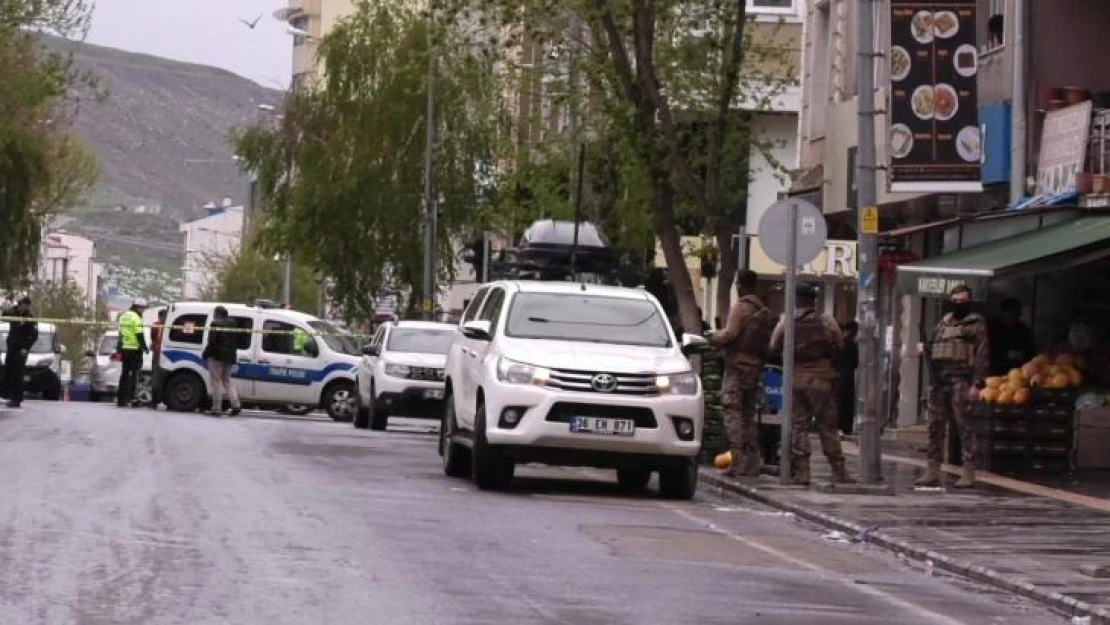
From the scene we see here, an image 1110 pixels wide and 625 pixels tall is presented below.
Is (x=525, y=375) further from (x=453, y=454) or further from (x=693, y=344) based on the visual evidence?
(x=453, y=454)

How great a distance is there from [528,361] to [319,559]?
23.8ft

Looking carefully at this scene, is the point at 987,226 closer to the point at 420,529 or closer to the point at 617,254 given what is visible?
the point at 617,254

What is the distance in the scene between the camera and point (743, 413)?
24.7 metres

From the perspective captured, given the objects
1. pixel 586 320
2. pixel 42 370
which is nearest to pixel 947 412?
pixel 586 320

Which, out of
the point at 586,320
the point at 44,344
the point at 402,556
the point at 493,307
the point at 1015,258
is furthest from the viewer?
the point at 44,344

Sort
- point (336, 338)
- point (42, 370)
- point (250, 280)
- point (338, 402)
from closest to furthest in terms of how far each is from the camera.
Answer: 1. point (338, 402)
2. point (336, 338)
3. point (42, 370)
4. point (250, 280)

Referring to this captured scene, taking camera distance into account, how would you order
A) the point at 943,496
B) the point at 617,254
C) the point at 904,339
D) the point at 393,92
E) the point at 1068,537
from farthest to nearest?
the point at 393,92, the point at 617,254, the point at 904,339, the point at 943,496, the point at 1068,537

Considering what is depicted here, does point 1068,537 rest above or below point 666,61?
below

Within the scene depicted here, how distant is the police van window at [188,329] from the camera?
44156mm

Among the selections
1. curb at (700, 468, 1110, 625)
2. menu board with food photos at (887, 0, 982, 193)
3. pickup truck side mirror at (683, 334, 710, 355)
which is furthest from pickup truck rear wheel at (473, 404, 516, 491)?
menu board with food photos at (887, 0, 982, 193)

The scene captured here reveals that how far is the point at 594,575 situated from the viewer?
47.1 feet

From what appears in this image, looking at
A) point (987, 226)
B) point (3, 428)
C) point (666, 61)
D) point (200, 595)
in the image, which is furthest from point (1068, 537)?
point (666, 61)

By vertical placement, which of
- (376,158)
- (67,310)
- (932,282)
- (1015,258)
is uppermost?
(376,158)

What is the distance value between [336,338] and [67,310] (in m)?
98.9
